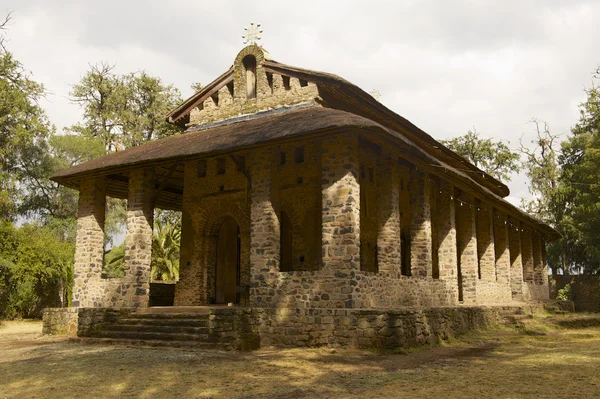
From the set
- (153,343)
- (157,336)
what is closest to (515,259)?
(157,336)

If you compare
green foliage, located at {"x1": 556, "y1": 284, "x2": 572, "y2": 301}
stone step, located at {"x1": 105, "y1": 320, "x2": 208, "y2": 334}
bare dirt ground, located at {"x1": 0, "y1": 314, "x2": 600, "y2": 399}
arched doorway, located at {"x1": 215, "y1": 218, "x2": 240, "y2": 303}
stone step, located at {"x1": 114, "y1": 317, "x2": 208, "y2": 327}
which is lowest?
bare dirt ground, located at {"x1": 0, "y1": 314, "x2": 600, "y2": 399}

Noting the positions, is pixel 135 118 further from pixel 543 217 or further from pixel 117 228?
pixel 543 217

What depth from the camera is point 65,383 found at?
7.47m

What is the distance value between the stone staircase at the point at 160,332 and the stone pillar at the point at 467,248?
30.6 ft

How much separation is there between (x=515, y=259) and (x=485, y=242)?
15.8 ft

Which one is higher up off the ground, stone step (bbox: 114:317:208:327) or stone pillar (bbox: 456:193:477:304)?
stone pillar (bbox: 456:193:477:304)

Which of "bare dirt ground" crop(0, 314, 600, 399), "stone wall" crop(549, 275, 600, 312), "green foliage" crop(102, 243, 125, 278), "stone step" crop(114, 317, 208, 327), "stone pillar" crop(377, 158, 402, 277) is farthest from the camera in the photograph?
"stone wall" crop(549, 275, 600, 312)

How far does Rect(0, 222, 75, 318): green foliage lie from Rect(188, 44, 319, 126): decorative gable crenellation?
841cm

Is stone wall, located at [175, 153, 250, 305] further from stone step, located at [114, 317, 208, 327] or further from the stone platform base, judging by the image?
stone step, located at [114, 317, 208, 327]

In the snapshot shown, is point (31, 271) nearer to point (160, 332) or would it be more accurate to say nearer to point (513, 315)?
point (160, 332)

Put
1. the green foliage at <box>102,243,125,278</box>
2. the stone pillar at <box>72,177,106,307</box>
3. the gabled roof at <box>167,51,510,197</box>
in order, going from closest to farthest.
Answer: the gabled roof at <box>167,51,510,197</box>, the stone pillar at <box>72,177,106,307</box>, the green foliage at <box>102,243,125,278</box>

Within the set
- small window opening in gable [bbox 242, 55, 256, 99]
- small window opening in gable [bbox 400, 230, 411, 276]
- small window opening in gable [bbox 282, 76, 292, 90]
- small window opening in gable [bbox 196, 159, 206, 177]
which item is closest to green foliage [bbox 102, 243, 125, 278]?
small window opening in gable [bbox 196, 159, 206, 177]

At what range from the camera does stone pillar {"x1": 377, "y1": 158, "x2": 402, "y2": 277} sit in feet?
42.2

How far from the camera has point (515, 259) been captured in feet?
78.3
